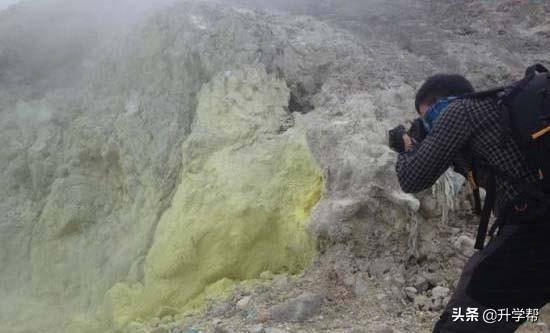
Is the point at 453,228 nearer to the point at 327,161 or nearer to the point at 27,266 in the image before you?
the point at 327,161

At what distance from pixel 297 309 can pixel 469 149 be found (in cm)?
164

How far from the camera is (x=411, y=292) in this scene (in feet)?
11.8

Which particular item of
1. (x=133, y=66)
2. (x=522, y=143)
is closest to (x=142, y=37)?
(x=133, y=66)

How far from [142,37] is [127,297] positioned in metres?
2.97

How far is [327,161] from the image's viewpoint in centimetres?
429

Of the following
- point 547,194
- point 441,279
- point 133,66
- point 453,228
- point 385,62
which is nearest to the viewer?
point 547,194

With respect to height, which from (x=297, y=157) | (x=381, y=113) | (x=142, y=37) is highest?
(x=142, y=37)

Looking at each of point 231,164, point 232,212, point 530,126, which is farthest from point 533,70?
point 231,164

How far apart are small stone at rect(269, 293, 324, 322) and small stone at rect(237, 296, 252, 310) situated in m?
0.25

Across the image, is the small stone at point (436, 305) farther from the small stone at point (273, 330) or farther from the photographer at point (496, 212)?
the photographer at point (496, 212)

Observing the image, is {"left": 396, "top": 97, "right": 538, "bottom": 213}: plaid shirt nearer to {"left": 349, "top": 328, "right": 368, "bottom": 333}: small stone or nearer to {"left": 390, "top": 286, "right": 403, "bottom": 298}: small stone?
{"left": 349, "top": 328, "right": 368, "bottom": 333}: small stone

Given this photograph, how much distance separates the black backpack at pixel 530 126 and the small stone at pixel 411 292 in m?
1.42

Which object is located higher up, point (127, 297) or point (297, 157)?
point (297, 157)

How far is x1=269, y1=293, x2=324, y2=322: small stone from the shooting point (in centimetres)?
348
